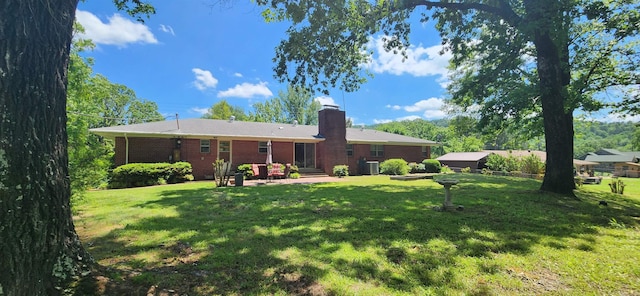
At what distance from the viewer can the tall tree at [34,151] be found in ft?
6.91

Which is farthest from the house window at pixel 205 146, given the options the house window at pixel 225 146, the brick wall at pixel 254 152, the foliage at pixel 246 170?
the foliage at pixel 246 170

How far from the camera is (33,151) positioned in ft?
7.46

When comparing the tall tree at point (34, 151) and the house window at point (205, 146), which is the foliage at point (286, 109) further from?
the tall tree at point (34, 151)

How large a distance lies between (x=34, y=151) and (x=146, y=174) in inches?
503

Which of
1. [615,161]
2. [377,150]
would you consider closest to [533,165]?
[377,150]

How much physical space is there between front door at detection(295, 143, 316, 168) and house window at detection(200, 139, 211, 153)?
21.9 feet

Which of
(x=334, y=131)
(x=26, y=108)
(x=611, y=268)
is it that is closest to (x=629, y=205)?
(x=611, y=268)

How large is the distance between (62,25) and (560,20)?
10.3 metres

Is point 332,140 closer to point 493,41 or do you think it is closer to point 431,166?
point 431,166

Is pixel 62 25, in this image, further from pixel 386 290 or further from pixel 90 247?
pixel 386 290

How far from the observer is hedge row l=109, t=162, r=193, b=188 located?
13.2 meters

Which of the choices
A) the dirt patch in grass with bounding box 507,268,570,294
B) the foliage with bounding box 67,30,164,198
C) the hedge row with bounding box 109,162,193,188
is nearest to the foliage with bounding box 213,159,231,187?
the hedge row with bounding box 109,162,193,188

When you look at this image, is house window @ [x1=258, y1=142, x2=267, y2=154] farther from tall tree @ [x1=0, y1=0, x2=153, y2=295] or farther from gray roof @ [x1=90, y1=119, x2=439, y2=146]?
tall tree @ [x1=0, y1=0, x2=153, y2=295]

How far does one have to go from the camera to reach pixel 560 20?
25.3ft
